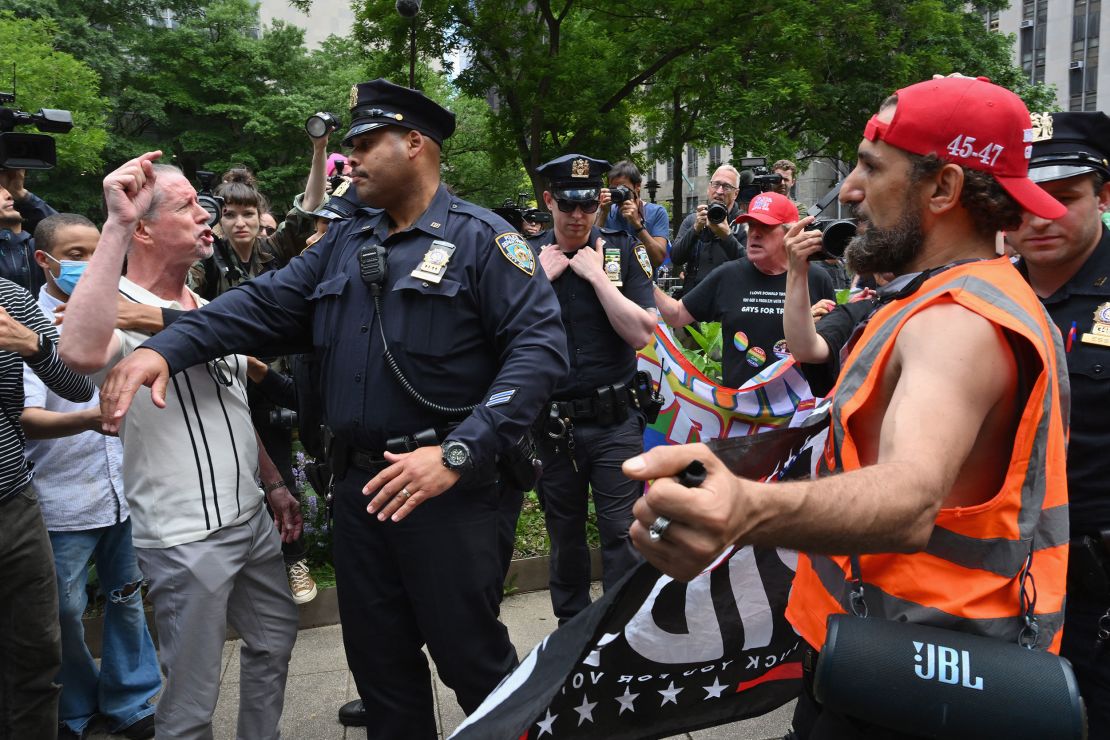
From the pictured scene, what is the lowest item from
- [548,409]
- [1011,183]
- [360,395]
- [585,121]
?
[548,409]

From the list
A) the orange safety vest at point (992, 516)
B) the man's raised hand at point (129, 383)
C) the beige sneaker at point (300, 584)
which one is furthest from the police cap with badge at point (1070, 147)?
the beige sneaker at point (300, 584)

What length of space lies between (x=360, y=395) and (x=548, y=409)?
1551 mm

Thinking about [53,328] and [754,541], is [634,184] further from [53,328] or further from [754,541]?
[754,541]

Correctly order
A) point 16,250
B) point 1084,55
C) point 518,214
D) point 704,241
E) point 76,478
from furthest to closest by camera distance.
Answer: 1. point 1084,55
2. point 704,241
3. point 518,214
4. point 16,250
5. point 76,478

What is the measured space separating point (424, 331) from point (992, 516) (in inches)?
65.9

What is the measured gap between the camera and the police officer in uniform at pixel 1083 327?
7.21 ft

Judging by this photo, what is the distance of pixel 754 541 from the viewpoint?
117cm

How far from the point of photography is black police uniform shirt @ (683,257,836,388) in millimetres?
4500

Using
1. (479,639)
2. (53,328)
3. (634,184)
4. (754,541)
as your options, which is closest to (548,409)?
(479,639)

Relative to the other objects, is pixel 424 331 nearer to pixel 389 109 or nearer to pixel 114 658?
pixel 389 109

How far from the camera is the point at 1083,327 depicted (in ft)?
7.90

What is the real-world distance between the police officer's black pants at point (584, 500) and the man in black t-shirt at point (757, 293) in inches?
26.9

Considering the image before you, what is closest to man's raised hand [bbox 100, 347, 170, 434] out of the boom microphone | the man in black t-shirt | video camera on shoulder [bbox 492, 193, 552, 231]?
the man in black t-shirt

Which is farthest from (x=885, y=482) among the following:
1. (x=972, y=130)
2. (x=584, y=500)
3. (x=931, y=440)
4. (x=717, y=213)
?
(x=717, y=213)
